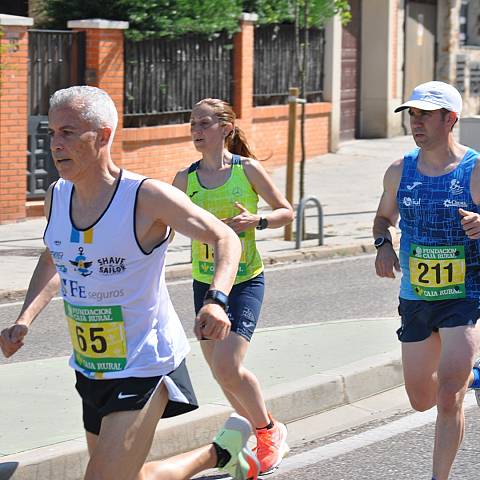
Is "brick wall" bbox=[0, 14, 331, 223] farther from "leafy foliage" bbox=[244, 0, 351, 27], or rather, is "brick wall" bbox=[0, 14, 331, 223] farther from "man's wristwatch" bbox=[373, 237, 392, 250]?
"man's wristwatch" bbox=[373, 237, 392, 250]

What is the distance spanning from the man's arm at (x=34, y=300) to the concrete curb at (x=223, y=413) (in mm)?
1095

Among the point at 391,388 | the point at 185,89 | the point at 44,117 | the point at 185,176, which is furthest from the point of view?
the point at 185,89

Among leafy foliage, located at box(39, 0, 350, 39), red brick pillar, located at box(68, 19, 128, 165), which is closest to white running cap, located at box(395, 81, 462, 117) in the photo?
red brick pillar, located at box(68, 19, 128, 165)

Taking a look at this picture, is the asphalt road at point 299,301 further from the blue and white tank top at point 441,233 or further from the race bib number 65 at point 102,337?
the race bib number 65 at point 102,337

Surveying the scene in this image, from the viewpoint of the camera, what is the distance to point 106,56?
17969 mm

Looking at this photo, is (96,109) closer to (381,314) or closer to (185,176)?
(185,176)

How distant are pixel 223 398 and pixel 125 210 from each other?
2962 millimetres

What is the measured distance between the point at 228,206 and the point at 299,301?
5.05m

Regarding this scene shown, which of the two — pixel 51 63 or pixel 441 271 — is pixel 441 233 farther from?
pixel 51 63

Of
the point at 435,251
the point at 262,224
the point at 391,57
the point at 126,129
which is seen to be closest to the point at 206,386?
the point at 262,224

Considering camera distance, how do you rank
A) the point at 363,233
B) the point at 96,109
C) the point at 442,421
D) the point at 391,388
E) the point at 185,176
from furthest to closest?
the point at 363,233
the point at 391,388
the point at 185,176
the point at 442,421
the point at 96,109

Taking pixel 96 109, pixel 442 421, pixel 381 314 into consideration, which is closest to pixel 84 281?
pixel 96 109

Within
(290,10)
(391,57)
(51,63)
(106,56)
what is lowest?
(51,63)

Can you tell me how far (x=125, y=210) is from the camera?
479 centimetres
